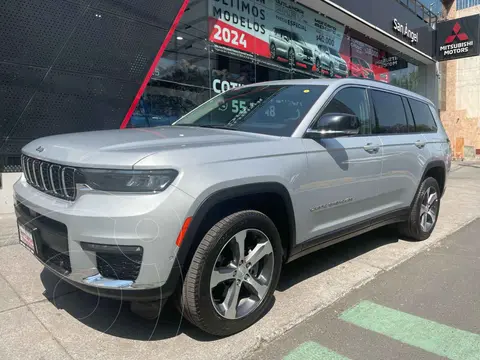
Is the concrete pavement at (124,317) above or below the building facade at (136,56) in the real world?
below

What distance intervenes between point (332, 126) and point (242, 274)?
1.36 metres

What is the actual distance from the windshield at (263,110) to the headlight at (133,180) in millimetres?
1153

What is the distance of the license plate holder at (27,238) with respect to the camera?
279cm

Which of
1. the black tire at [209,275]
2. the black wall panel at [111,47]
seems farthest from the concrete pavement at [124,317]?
the black wall panel at [111,47]

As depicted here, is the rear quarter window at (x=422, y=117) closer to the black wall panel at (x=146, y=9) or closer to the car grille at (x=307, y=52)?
the black wall panel at (x=146, y=9)

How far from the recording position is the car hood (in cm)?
244

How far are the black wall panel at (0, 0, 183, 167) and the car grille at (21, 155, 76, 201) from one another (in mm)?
3578

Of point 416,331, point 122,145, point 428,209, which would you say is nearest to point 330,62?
point 428,209

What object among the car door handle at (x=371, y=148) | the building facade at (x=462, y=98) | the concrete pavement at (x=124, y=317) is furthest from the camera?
the building facade at (x=462, y=98)

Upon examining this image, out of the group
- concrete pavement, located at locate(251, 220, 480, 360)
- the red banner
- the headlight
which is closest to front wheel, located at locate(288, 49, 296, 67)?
the red banner

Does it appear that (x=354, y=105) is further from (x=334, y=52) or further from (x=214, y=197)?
(x=334, y=52)

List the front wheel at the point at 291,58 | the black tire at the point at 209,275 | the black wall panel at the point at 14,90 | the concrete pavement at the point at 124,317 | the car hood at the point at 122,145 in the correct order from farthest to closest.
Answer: the front wheel at the point at 291,58, the black wall panel at the point at 14,90, the concrete pavement at the point at 124,317, the black tire at the point at 209,275, the car hood at the point at 122,145

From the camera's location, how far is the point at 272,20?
444 inches

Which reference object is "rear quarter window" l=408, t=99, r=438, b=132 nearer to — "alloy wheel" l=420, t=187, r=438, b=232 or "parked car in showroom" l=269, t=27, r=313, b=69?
"alloy wheel" l=420, t=187, r=438, b=232
